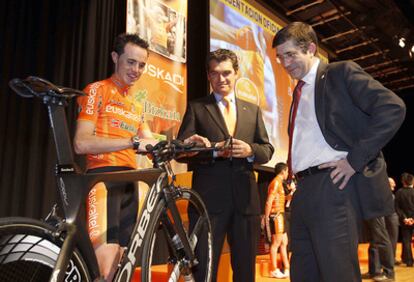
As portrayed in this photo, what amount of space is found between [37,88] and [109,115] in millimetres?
723

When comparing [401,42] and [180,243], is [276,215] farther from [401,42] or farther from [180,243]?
[401,42]

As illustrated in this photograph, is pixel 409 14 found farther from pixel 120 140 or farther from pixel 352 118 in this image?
pixel 120 140

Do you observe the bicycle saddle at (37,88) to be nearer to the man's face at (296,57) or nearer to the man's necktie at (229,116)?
the man's face at (296,57)

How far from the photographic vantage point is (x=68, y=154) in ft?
4.71

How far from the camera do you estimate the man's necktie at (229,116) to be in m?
2.45

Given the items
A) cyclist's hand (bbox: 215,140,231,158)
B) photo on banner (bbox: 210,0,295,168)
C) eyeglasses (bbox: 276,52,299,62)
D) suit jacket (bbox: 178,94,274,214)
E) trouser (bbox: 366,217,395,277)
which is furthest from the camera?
photo on banner (bbox: 210,0,295,168)

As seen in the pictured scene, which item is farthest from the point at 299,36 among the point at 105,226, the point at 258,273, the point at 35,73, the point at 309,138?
the point at 258,273

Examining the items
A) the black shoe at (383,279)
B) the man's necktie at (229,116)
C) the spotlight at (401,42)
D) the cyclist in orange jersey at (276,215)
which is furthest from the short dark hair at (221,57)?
the spotlight at (401,42)

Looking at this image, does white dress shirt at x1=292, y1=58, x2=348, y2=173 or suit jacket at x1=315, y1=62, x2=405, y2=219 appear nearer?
suit jacket at x1=315, y1=62, x2=405, y2=219

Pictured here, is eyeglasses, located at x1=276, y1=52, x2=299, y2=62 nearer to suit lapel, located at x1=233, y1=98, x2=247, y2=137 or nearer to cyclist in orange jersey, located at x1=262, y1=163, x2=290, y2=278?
suit lapel, located at x1=233, y1=98, x2=247, y2=137

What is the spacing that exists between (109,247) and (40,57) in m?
2.59

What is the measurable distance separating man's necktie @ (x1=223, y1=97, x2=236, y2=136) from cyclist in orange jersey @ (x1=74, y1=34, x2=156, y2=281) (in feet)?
1.72

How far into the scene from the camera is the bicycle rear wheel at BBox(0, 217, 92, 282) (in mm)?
1258

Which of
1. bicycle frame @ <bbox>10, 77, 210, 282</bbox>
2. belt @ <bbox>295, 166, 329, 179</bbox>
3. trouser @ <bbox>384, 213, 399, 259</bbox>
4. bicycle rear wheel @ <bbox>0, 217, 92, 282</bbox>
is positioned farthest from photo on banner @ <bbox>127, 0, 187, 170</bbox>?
trouser @ <bbox>384, 213, 399, 259</bbox>
